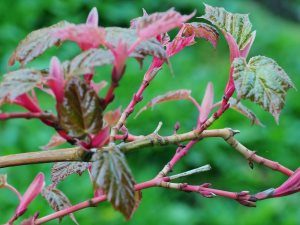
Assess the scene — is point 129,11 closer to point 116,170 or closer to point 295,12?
point 295,12

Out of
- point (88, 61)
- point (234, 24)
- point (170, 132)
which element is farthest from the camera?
point (170, 132)

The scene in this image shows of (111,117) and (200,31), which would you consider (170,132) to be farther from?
(111,117)

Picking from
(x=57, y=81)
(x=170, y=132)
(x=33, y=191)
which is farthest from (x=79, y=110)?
(x=170, y=132)

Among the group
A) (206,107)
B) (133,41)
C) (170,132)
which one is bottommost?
(170,132)

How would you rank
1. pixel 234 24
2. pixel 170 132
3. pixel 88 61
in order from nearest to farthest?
pixel 88 61 → pixel 234 24 → pixel 170 132

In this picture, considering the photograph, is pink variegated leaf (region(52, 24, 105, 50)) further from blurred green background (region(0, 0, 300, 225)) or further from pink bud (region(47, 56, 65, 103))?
blurred green background (region(0, 0, 300, 225))

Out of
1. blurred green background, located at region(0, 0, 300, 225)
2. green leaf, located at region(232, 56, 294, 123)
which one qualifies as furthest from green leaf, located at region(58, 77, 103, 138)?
blurred green background, located at region(0, 0, 300, 225)
